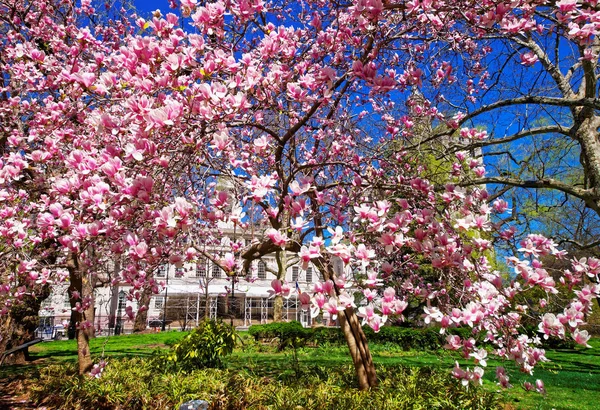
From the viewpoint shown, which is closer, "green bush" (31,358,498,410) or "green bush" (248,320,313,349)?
"green bush" (31,358,498,410)

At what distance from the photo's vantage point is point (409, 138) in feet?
19.0

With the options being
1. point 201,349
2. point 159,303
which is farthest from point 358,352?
point 159,303

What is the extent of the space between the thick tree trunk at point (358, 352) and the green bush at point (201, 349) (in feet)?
7.52

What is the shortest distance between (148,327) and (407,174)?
81.5 feet

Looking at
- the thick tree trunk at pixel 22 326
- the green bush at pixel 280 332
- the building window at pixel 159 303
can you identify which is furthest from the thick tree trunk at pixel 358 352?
the building window at pixel 159 303

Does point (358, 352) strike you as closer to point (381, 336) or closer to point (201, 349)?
point (201, 349)

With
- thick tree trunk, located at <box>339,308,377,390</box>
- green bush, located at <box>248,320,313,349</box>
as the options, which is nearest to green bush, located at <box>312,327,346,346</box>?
green bush, located at <box>248,320,313,349</box>

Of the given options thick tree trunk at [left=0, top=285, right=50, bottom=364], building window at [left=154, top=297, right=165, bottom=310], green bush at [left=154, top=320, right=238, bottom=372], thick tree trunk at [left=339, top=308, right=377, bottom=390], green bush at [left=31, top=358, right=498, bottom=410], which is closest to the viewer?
green bush at [left=31, top=358, right=498, bottom=410]

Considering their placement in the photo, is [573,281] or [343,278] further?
[573,281]

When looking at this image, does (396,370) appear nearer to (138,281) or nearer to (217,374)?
(217,374)

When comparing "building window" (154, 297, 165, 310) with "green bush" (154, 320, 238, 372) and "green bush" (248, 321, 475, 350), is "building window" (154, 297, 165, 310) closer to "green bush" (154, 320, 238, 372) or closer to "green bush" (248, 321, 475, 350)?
"green bush" (248, 321, 475, 350)

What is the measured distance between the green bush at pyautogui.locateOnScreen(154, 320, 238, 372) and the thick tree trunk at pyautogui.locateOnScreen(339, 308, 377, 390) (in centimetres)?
229

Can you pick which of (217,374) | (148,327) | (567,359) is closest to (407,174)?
(217,374)

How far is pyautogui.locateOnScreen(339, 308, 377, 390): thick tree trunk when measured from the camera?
16.1ft
